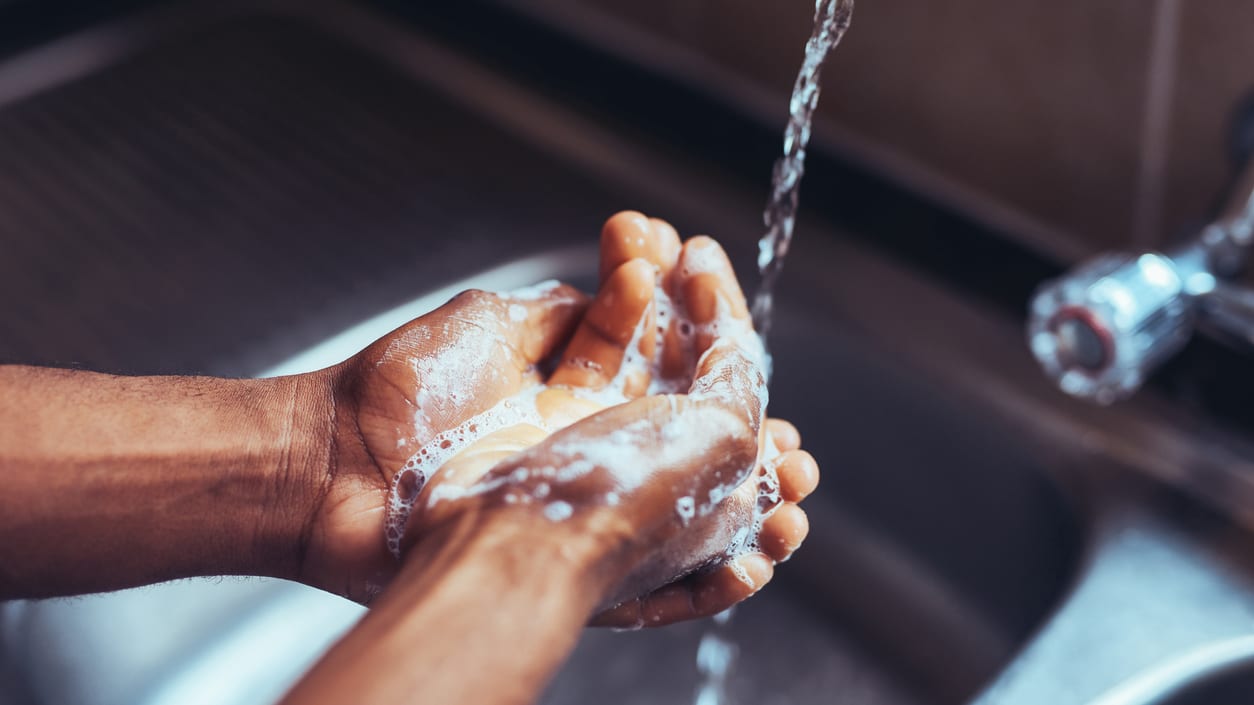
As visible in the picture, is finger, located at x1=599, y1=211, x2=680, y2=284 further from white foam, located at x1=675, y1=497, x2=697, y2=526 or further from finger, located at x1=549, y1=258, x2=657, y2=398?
white foam, located at x1=675, y1=497, x2=697, y2=526

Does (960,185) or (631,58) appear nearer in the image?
(960,185)

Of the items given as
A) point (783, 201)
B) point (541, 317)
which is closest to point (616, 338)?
point (541, 317)

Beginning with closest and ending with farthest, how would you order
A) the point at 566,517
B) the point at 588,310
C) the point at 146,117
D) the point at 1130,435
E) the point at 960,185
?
1. the point at 566,517
2. the point at 588,310
3. the point at 1130,435
4. the point at 960,185
5. the point at 146,117

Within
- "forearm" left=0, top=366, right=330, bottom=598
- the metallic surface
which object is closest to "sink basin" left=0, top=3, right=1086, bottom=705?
the metallic surface

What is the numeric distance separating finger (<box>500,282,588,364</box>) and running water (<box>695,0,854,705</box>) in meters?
0.24

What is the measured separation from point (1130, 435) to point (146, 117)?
Answer: 911mm

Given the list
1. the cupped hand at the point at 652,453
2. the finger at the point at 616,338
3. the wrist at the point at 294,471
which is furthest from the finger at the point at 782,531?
the wrist at the point at 294,471

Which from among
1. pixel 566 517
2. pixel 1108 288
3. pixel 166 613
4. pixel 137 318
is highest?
pixel 1108 288

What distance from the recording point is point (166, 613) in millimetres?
800

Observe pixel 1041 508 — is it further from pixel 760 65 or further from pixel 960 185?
pixel 760 65

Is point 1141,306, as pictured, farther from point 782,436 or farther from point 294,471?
point 294,471

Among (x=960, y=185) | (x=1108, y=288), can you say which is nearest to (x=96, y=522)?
(x=1108, y=288)

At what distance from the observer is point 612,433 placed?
0.46 m

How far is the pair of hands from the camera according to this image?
449mm
